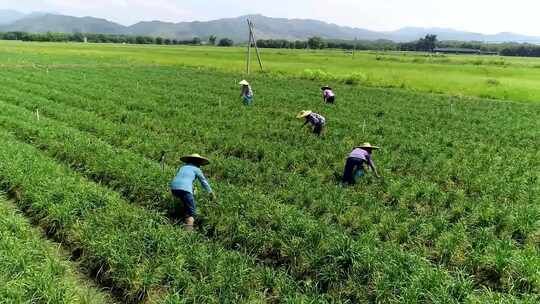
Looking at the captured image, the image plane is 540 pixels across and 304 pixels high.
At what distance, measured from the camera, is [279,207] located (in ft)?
29.7

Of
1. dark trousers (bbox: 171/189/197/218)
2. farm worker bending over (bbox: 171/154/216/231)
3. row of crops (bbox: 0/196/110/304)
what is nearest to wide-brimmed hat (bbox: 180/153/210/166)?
farm worker bending over (bbox: 171/154/216/231)

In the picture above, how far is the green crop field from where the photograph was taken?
22.1 feet

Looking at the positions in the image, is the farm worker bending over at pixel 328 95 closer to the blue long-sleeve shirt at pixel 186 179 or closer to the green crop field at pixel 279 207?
the green crop field at pixel 279 207

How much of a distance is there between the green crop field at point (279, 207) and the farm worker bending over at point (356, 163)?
0.34m

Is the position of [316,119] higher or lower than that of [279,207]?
higher

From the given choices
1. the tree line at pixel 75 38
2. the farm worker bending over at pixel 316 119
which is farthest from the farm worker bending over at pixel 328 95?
the tree line at pixel 75 38

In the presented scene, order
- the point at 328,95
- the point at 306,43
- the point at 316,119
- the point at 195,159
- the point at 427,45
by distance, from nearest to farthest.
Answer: the point at 195,159, the point at 316,119, the point at 328,95, the point at 306,43, the point at 427,45

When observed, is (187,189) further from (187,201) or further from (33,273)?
(33,273)

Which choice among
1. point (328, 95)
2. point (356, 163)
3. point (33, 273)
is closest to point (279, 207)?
point (356, 163)

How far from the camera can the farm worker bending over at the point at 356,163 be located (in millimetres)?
11105

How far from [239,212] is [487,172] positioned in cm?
760

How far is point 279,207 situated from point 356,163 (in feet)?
9.84

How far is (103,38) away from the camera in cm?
17275

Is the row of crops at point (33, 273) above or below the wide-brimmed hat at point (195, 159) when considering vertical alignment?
below
